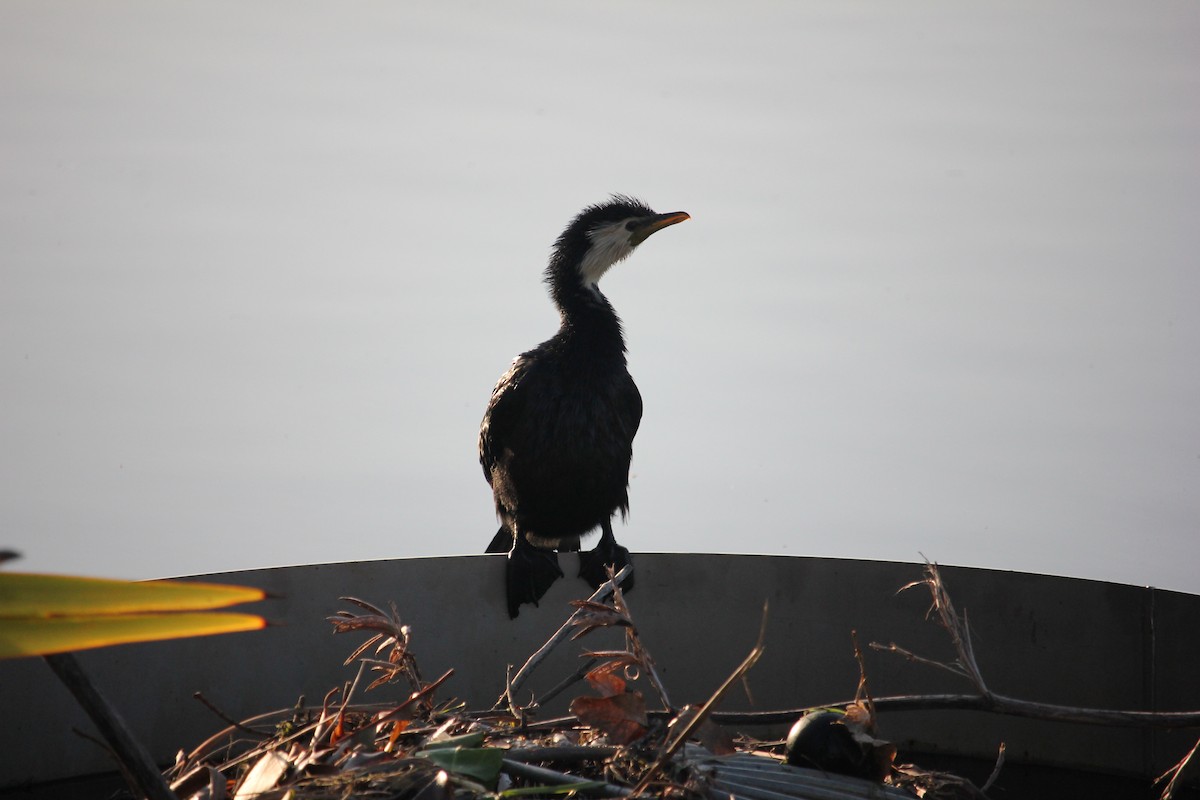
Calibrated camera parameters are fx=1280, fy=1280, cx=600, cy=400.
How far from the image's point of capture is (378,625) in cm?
187

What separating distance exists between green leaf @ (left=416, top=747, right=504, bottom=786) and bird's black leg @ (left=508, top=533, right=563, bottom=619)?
3.85 ft

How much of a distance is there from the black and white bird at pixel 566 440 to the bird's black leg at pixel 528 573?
0.02m

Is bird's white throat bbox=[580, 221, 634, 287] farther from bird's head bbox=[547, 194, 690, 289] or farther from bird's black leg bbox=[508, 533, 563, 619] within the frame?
bird's black leg bbox=[508, 533, 563, 619]

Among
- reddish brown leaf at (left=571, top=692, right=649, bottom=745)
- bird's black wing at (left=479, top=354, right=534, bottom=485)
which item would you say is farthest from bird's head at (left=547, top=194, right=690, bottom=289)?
reddish brown leaf at (left=571, top=692, right=649, bottom=745)

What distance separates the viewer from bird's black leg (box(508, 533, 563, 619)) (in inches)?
110

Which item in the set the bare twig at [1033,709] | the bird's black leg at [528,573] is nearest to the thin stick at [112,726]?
the bare twig at [1033,709]

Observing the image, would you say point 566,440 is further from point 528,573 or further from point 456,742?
point 456,742

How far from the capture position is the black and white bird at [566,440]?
366 centimetres

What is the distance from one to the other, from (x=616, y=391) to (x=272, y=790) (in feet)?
7.91

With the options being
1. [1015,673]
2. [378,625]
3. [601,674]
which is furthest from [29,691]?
[1015,673]

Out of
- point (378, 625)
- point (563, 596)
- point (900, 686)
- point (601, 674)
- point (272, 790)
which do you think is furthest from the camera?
point (563, 596)

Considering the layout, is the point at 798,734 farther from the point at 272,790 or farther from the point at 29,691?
the point at 29,691

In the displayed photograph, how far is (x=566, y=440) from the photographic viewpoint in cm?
366

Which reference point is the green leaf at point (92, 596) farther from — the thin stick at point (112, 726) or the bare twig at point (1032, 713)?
the bare twig at point (1032, 713)
